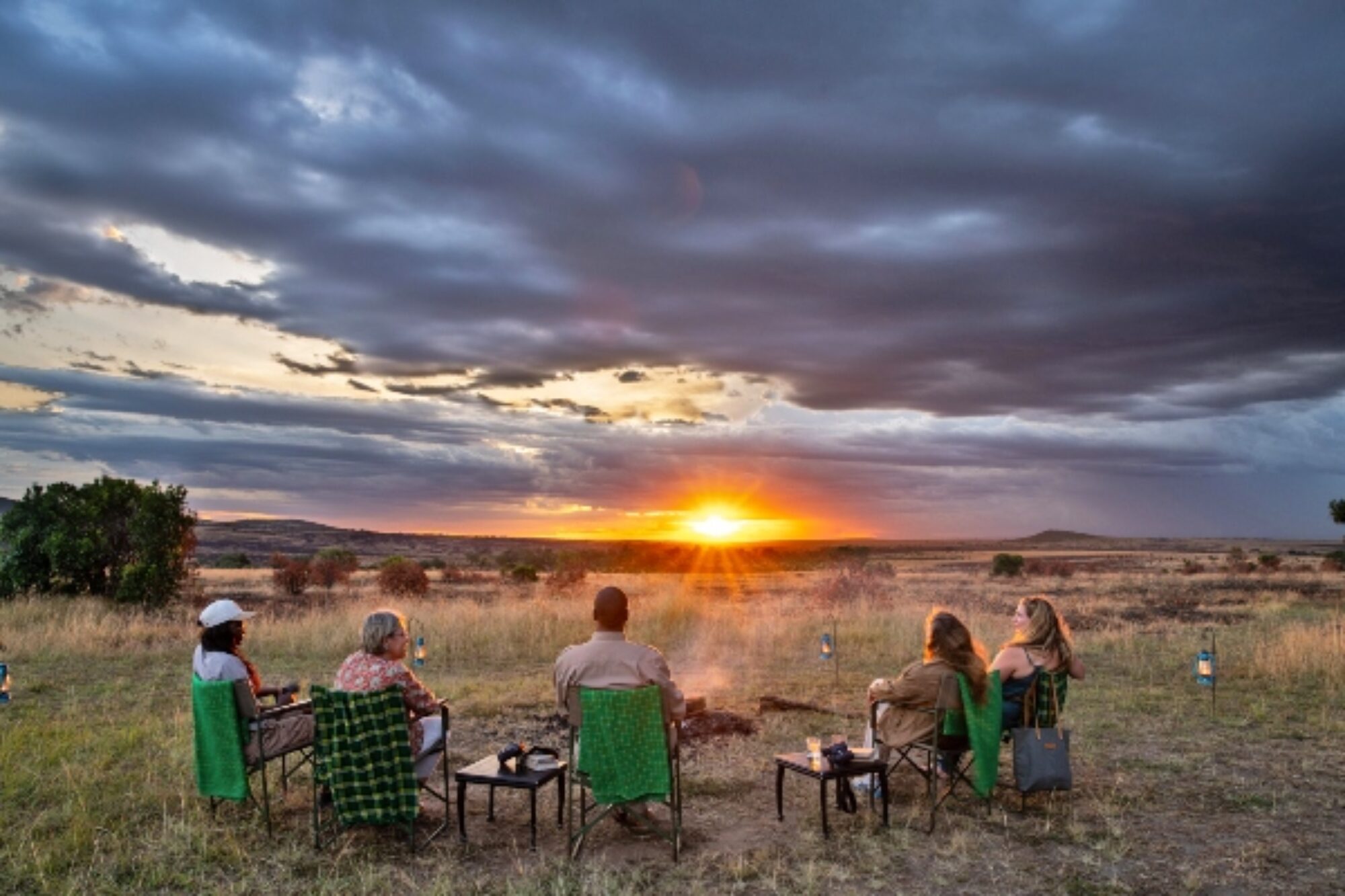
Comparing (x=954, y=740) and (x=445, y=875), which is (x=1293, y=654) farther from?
(x=445, y=875)

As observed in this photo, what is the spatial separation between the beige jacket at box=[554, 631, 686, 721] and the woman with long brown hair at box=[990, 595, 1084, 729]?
2.55 m

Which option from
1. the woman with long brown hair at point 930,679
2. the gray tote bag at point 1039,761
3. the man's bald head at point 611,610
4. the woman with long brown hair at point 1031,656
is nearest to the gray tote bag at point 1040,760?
the gray tote bag at point 1039,761

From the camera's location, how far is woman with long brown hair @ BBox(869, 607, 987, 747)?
6.72m

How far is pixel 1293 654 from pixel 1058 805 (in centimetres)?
790

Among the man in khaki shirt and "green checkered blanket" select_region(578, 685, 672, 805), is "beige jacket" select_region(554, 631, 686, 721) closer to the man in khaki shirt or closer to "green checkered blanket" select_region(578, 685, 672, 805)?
the man in khaki shirt

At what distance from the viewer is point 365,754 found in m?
6.04

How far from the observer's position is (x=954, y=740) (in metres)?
6.99

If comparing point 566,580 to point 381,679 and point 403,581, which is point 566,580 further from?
point 381,679

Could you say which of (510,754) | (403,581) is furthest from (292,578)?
(510,754)

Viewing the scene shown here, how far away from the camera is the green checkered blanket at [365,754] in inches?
236

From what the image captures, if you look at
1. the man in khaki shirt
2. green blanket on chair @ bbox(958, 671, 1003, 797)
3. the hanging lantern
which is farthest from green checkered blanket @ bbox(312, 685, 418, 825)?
the hanging lantern

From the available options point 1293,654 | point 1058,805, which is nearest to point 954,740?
point 1058,805

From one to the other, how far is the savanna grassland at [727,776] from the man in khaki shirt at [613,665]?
101 cm

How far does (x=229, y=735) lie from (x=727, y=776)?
383 centimetres
